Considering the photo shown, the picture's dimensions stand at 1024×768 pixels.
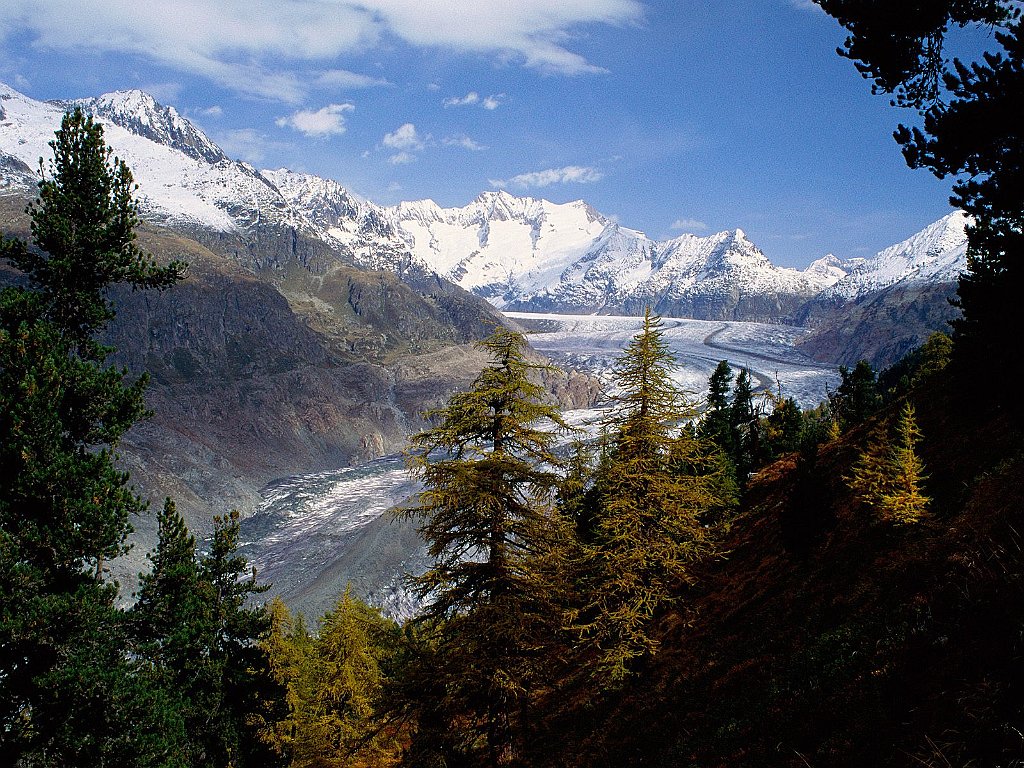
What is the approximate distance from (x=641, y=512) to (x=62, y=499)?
16.8 meters

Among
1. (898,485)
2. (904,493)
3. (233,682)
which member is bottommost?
(233,682)

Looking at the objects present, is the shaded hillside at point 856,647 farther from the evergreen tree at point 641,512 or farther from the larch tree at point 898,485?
the evergreen tree at point 641,512

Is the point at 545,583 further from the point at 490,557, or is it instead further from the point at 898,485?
the point at 898,485

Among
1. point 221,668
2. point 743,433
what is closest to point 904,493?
point 221,668

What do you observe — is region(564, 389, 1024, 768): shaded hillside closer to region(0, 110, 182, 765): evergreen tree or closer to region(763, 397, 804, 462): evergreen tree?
region(0, 110, 182, 765): evergreen tree

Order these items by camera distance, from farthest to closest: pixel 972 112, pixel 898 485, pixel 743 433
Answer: pixel 743 433 < pixel 898 485 < pixel 972 112

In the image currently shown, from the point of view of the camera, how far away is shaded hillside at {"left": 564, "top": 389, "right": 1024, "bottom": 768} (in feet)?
28.3

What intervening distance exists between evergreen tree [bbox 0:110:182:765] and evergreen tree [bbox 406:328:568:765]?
23.2 feet

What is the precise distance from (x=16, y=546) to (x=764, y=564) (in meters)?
28.8

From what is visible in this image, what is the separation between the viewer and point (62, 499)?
12586 millimetres

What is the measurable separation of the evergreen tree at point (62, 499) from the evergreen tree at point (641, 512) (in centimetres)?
1416

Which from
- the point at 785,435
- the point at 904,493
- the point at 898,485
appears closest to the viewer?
the point at 904,493

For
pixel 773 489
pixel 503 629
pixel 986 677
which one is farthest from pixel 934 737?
pixel 773 489

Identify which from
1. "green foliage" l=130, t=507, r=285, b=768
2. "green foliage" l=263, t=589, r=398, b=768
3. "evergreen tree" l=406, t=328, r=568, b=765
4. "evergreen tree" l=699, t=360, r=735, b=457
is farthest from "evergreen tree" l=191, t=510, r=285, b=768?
"evergreen tree" l=699, t=360, r=735, b=457
